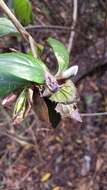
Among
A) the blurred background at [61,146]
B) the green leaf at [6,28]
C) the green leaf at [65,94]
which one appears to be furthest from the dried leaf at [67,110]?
the blurred background at [61,146]

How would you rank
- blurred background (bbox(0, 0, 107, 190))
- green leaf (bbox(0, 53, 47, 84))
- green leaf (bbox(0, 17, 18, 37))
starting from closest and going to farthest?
green leaf (bbox(0, 53, 47, 84)) → green leaf (bbox(0, 17, 18, 37)) → blurred background (bbox(0, 0, 107, 190))

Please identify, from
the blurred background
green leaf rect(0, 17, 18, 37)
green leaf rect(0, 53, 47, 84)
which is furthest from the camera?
the blurred background

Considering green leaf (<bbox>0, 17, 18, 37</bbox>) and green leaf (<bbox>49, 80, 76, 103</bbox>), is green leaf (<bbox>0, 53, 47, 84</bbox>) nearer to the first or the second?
green leaf (<bbox>49, 80, 76, 103</bbox>)

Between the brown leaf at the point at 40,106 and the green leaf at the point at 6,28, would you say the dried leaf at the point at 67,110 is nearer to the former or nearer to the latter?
the brown leaf at the point at 40,106

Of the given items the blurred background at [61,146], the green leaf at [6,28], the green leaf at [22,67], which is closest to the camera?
the green leaf at [22,67]

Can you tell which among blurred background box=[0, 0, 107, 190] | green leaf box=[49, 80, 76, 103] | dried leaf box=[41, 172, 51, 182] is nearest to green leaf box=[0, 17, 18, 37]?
green leaf box=[49, 80, 76, 103]

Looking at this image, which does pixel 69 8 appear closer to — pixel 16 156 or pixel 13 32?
pixel 16 156

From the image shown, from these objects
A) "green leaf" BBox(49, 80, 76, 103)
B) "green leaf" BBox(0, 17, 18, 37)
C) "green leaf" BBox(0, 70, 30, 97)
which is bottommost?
"green leaf" BBox(49, 80, 76, 103)
